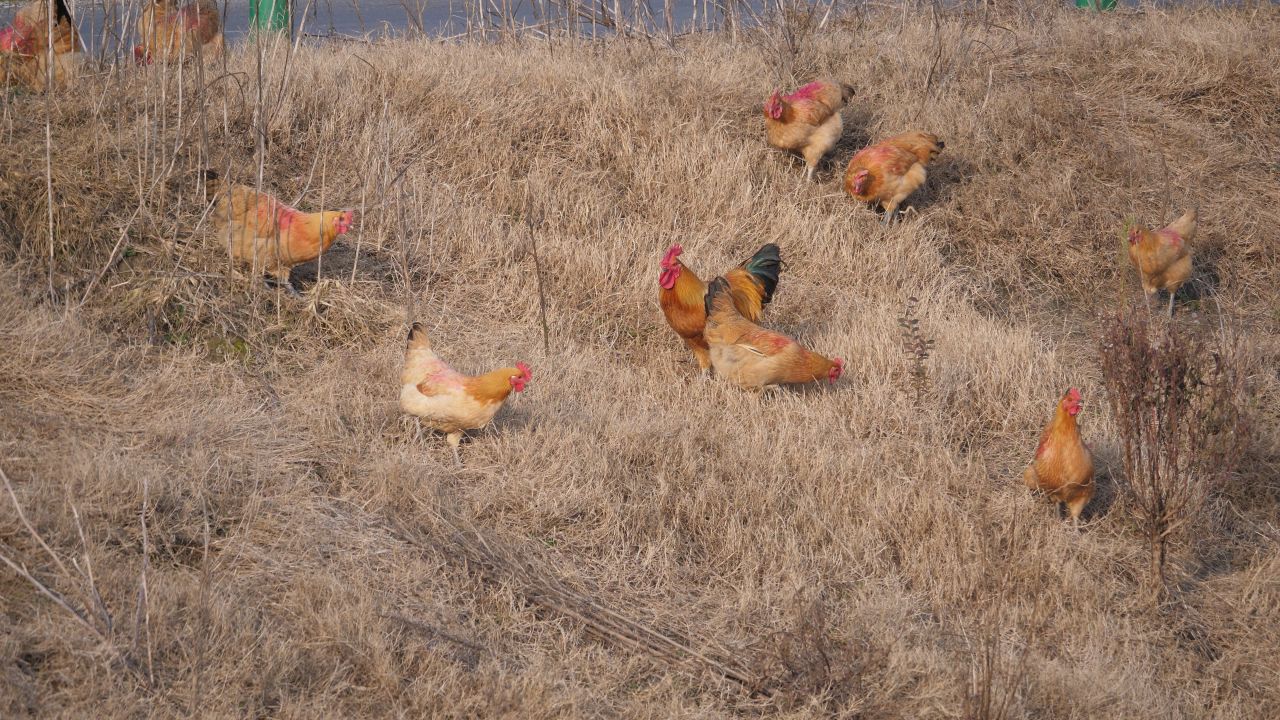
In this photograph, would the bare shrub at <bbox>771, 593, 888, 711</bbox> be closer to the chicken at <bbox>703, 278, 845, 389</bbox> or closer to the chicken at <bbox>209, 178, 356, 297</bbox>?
the chicken at <bbox>703, 278, 845, 389</bbox>

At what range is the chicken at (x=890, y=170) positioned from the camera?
7.09 m

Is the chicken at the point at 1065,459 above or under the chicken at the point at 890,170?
under

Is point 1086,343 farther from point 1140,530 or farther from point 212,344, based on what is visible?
point 212,344

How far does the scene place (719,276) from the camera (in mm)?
6020

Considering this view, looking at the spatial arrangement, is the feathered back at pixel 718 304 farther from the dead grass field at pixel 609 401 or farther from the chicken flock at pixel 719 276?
the dead grass field at pixel 609 401

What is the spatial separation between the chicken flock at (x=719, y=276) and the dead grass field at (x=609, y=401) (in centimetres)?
18

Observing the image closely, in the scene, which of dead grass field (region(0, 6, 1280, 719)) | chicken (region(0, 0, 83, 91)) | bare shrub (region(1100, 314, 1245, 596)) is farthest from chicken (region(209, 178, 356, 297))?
bare shrub (region(1100, 314, 1245, 596))

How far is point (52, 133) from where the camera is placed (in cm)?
578

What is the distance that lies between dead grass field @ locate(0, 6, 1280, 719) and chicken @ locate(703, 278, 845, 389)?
143mm

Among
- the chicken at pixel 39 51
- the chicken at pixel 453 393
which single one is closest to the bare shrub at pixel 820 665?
the chicken at pixel 453 393

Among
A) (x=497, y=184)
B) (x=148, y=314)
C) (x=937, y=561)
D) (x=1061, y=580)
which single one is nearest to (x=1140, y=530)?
(x=1061, y=580)

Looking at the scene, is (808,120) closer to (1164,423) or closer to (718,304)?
(718,304)

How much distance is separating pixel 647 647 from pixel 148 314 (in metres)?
3.01

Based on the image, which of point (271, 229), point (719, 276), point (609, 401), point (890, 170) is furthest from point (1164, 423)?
point (271, 229)
